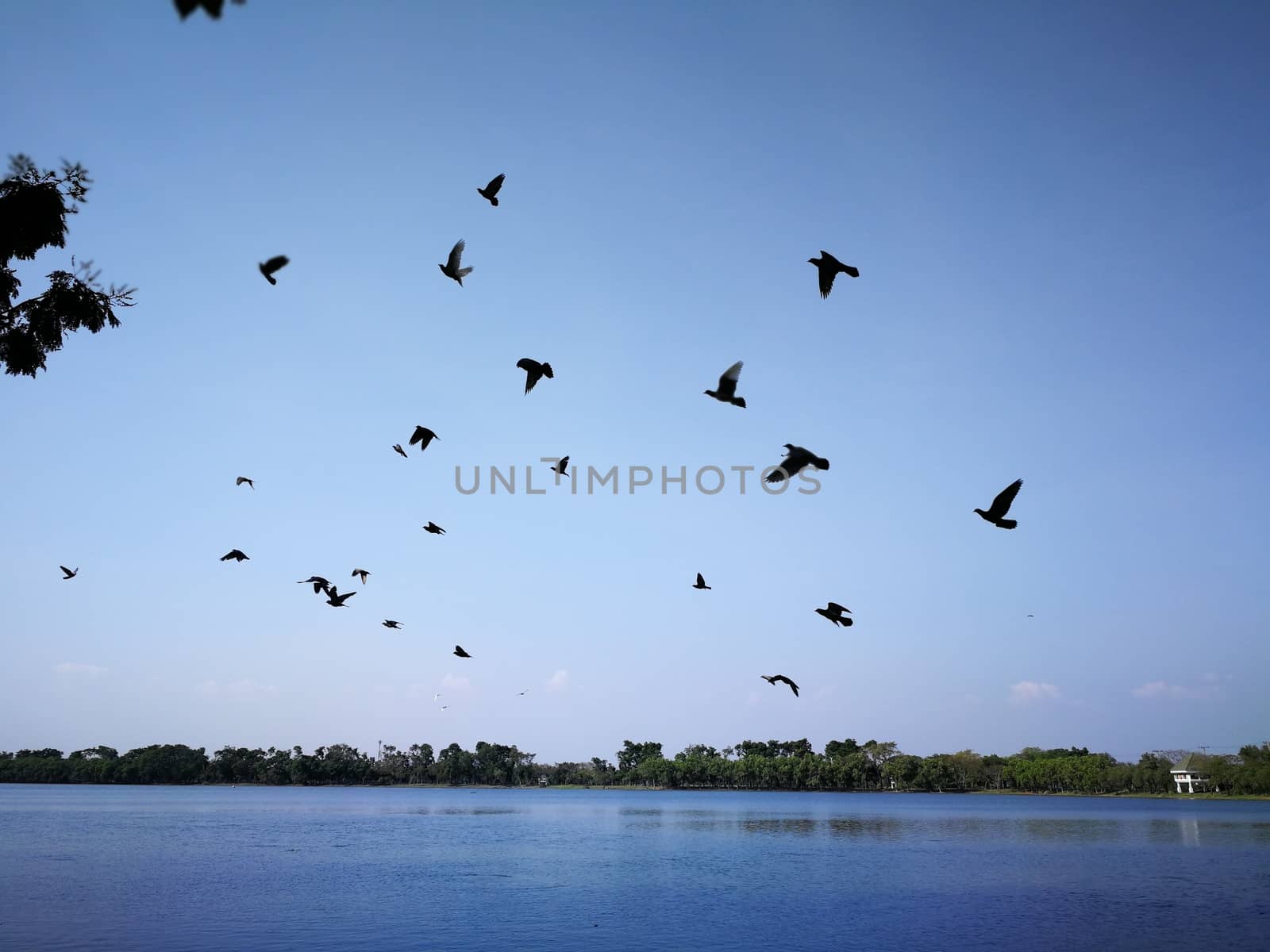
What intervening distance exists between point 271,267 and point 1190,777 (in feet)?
639

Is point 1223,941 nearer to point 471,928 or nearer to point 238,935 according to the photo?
point 471,928

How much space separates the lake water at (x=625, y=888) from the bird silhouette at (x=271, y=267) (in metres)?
24.2

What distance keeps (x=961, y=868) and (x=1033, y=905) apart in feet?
45.0

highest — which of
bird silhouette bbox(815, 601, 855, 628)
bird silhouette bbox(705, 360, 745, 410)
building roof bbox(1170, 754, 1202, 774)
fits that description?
bird silhouette bbox(705, 360, 745, 410)

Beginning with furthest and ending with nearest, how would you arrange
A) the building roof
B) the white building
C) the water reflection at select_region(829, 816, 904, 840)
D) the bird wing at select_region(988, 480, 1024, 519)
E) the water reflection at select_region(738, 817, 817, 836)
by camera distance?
the building roof, the white building, the water reflection at select_region(738, 817, 817, 836), the water reflection at select_region(829, 816, 904, 840), the bird wing at select_region(988, 480, 1024, 519)

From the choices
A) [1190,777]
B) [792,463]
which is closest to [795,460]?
[792,463]

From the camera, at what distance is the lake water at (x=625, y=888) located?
31.2m

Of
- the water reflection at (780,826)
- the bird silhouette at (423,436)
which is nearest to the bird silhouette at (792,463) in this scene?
the bird silhouette at (423,436)

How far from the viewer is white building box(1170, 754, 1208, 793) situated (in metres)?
163

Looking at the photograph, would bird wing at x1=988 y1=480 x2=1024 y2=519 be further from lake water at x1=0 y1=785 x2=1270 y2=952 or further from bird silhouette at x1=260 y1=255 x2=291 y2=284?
lake water at x1=0 y1=785 x2=1270 y2=952

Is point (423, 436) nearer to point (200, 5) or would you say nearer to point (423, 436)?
point (423, 436)

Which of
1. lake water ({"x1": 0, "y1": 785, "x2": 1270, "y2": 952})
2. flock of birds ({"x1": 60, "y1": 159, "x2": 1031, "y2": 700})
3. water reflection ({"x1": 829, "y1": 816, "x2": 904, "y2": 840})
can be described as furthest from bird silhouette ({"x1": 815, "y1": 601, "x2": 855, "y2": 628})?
water reflection ({"x1": 829, "y1": 816, "x2": 904, "y2": 840})

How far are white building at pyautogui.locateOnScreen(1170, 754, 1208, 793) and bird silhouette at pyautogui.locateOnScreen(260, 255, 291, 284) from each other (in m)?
194

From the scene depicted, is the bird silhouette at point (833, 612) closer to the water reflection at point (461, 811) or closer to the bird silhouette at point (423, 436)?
the bird silhouette at point (423, 436)
